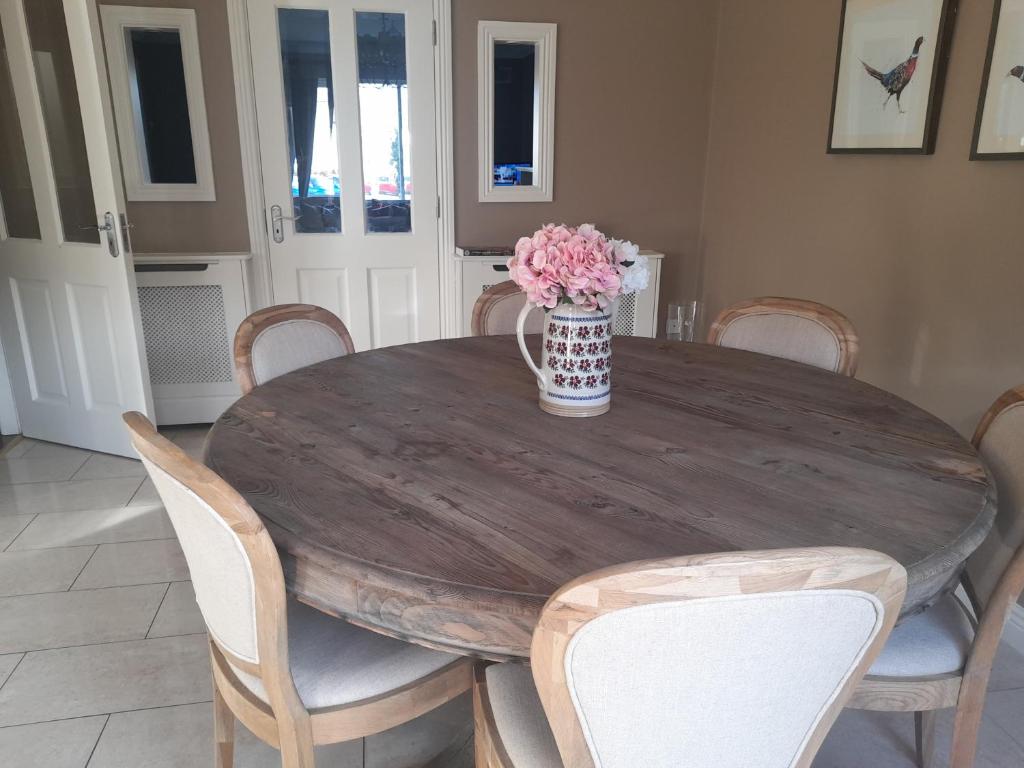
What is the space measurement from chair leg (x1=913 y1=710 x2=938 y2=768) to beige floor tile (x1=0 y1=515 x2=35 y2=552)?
2.70 meters

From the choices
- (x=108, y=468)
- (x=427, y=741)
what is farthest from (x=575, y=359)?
(x=108, y=468)

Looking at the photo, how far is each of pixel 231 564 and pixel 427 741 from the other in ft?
2.88

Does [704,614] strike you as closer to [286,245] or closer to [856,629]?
[856,629]

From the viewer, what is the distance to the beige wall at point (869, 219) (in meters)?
2.03

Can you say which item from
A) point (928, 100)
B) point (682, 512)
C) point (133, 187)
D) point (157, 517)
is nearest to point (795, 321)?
point (928, 100)

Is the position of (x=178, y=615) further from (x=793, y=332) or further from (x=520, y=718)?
(x=793, y=332)

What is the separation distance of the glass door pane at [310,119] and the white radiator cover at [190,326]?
43 centimetres

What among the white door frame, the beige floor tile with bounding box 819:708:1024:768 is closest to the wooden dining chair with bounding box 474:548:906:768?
the beige floor tile with bounding box 819:708:1024:768

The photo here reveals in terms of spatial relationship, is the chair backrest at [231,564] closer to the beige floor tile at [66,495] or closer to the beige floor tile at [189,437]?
→ the beige floor tile at [66,495]

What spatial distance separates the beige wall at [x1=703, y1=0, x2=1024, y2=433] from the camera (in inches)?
80.0

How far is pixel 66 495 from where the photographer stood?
2.78 m

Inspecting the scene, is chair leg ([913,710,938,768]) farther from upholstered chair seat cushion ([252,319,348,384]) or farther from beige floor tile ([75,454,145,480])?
beige floor tile ([75,454,145,480])

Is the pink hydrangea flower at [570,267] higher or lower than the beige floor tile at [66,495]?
higher

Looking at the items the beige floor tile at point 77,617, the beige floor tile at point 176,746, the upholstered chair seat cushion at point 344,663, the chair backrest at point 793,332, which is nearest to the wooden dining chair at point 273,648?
the upholstered chair seat cushion at point 344,663
